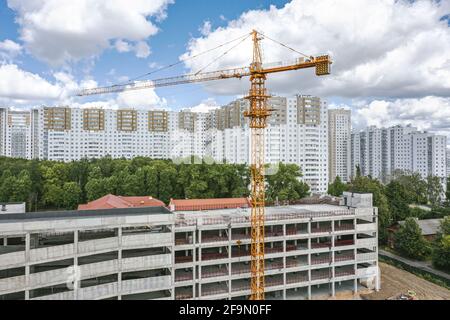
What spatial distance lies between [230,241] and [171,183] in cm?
1616

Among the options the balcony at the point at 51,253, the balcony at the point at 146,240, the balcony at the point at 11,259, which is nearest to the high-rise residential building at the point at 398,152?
the balcony at the point at 146,240

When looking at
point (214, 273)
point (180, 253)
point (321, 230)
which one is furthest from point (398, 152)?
point (180, 253)

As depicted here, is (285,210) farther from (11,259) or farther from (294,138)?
(294,138)

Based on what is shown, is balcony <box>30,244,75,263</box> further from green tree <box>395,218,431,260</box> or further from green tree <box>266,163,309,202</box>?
green tree <box>395,218,431,260</box>

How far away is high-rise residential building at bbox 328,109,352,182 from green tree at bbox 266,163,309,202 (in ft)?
144

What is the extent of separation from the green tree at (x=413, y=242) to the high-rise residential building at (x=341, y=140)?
4629 cm

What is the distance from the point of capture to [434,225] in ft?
92.8

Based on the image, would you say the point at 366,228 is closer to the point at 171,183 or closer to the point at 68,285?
the point at 68,285

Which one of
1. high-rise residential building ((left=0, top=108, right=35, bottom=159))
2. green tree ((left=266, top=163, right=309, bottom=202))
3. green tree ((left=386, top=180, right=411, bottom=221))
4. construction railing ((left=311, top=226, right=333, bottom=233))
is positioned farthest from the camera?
high-rise residential building ((left=0, top=108, right=35, bottom=159))

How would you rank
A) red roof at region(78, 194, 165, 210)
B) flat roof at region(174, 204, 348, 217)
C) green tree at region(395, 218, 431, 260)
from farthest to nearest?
green tree at region(395, 218, 431, 260), red roof at region(78, 194, 165, 210), flat roof at region(174, 204, 348, 217)

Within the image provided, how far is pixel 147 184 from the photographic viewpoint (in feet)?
102

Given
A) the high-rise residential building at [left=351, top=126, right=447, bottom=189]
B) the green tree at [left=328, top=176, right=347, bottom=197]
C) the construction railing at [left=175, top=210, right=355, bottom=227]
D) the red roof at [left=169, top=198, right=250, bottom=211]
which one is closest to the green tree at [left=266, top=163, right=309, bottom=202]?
the green tree at [left=328, top=176, right=347, bottom=197]

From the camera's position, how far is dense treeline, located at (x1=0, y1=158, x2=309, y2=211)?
29.5 meters
